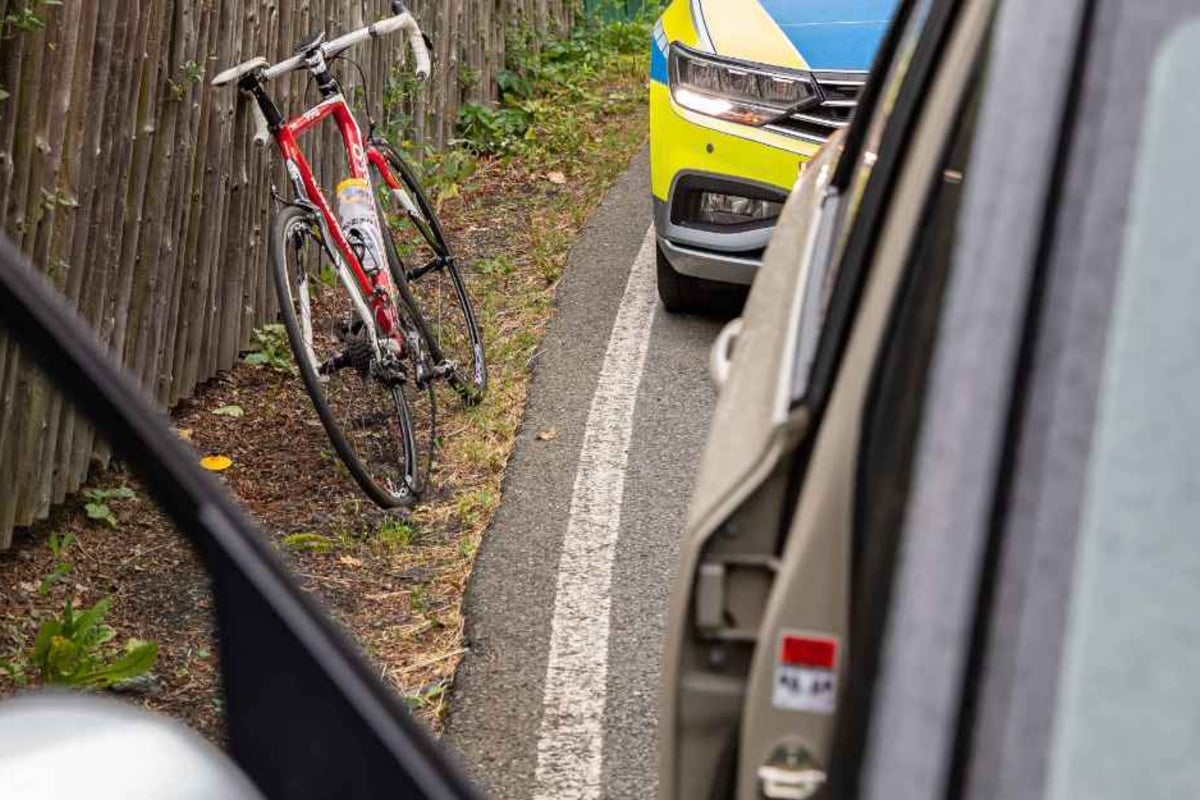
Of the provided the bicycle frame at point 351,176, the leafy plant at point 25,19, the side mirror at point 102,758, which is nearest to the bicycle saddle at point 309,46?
the bicycle frame at point 351,176

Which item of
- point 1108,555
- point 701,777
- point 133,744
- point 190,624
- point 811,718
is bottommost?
point 190,624

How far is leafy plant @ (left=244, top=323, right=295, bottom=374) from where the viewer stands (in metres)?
6.56

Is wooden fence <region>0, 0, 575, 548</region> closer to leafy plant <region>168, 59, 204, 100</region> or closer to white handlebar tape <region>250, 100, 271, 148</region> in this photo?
leafy plant <region>168, 59, 204, 100</region>

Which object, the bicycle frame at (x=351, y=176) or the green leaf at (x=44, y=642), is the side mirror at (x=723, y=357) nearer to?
the green leaf at (x=44, y=642)

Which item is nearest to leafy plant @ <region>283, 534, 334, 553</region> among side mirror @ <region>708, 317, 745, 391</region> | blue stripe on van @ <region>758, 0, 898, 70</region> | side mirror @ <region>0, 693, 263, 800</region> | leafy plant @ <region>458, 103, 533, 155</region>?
blue stripe on van @ <region>758, 0, 898, 70</region>

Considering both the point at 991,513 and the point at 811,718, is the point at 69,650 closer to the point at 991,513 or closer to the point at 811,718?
the point at 811,718

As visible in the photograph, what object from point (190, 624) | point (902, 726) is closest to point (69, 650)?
point (190, 624)

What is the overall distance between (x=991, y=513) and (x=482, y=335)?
5.78 meters

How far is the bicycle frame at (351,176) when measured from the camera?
5.33m

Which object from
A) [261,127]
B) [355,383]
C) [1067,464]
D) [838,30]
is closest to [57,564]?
[355,383]

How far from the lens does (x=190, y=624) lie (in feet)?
15.4

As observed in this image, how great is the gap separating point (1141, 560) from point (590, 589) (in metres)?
3.70

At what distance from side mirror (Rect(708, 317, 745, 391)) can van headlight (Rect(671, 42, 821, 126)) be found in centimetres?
375

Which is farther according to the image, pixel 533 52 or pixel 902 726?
pixel 533 52
